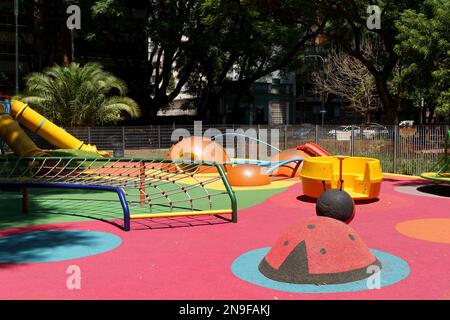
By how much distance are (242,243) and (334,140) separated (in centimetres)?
1483

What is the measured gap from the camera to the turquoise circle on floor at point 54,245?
7059 millimetres

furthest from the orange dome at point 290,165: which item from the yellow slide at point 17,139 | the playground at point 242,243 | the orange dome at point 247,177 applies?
the yellow slide at point 17,139

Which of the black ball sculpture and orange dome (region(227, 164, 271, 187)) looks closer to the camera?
the black ball sculpture

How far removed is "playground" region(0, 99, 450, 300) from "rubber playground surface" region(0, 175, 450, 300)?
0.8 inches

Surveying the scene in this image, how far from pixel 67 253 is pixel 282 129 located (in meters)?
18.9

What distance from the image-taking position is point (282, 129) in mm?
25281

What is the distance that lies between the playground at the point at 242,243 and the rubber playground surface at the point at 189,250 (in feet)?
0.07

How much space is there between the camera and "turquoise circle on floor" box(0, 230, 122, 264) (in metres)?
7.06

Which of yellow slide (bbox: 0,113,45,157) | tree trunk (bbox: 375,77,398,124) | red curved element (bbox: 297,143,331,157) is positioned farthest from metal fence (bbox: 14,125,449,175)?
yellow slide (bbox: 0,113,45,157)

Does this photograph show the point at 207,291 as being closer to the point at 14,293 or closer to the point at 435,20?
the point at 14,293

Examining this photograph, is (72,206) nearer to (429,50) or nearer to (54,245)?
(54,245)

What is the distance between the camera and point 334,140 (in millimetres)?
21844

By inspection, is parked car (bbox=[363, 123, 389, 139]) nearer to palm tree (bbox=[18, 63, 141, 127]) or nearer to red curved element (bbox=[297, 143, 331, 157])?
red curved element (bbox=[297, 143, 331, 157])

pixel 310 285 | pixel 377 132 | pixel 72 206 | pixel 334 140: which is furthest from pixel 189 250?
pixel 334 140
